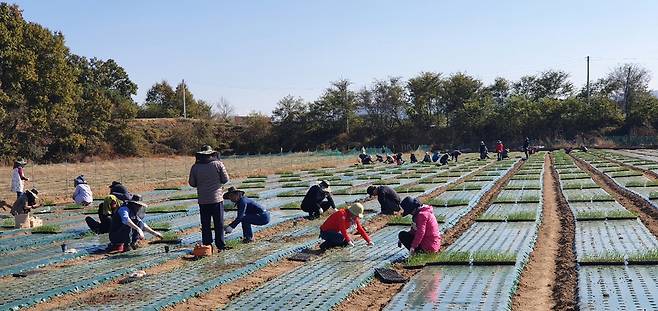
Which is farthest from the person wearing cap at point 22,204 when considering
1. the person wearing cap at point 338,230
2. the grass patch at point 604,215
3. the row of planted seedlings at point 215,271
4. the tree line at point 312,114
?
the tree line at point 312,114

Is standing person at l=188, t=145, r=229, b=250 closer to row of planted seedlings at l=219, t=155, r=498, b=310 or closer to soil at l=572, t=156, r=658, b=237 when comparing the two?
row of planted seedlings at l=219, t=155, r=498, b=310

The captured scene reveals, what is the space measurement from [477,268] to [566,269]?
1.05 metres

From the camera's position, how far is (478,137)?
183 ft

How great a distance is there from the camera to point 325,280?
6.64 metres

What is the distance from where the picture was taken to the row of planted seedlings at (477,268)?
18.3ft

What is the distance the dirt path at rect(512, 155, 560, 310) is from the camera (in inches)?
222

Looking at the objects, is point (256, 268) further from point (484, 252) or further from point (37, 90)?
point (37, 90)

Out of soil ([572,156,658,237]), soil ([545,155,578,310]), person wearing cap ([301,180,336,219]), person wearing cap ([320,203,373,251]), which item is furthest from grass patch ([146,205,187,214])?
soil ([572,156,658,237])

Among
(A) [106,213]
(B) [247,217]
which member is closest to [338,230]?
(B) [247,217]

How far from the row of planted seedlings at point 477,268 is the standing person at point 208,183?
2.82m

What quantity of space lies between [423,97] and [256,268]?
2076 inches

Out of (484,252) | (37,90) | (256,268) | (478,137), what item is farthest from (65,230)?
(478,137)

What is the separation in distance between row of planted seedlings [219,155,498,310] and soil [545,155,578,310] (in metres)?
1.93

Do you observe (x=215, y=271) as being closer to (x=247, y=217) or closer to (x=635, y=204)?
(x=247, y=217)
